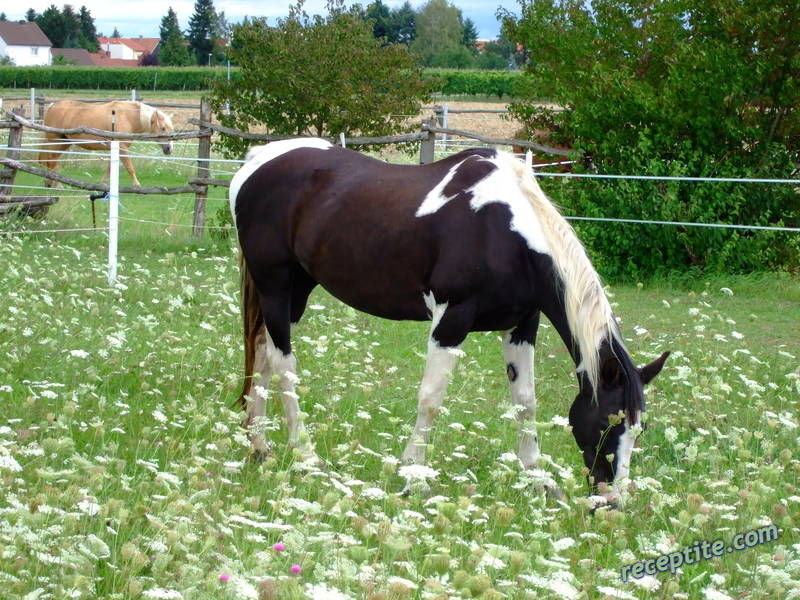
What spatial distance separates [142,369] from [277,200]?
4.92ft

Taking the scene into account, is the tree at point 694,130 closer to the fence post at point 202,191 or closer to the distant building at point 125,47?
the fence post at point 202,191

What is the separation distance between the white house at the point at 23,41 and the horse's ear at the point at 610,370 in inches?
4471

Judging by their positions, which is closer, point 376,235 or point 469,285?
point 469,285

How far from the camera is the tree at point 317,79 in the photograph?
42.9 ft

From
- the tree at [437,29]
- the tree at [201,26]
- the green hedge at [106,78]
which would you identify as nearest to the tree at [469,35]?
the tree at [437,29]

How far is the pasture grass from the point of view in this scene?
2.84 meters

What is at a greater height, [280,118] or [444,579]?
[280,118]

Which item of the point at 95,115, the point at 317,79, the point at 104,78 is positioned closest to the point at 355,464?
the point at 317,79

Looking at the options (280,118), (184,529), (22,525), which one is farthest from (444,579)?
(280,118)

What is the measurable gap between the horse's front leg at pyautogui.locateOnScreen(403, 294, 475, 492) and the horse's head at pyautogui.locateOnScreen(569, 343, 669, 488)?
0.64 m

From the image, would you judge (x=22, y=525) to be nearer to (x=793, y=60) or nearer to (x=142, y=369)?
(x=142, y=369)

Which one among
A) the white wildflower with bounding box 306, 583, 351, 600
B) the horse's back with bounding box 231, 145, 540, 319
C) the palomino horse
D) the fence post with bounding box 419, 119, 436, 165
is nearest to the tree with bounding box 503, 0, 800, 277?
the fence post with bounding box 419, 119, 436, 165

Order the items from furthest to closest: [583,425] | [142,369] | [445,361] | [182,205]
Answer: [182,205], [142,369], [445,361], [583,425]

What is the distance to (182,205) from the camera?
52.3 feet
